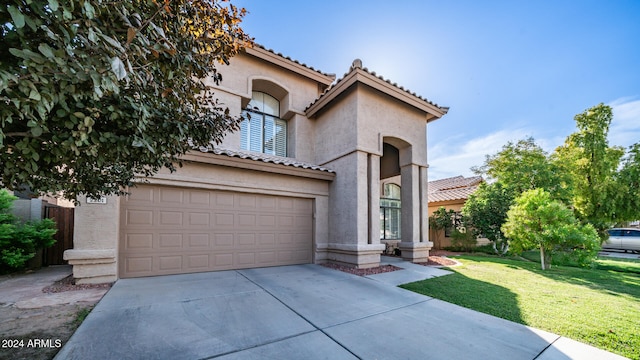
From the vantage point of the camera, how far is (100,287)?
17.9ft

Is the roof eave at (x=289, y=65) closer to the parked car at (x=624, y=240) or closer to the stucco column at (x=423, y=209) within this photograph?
the stucco column at (x=423, y=209)

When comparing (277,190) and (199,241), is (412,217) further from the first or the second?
(199,241)

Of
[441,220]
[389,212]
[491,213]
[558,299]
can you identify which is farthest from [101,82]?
[441,220]

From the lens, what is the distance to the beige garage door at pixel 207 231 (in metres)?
6.40

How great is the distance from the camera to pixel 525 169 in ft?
42.8

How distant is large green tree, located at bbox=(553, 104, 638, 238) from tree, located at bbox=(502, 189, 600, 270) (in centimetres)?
895

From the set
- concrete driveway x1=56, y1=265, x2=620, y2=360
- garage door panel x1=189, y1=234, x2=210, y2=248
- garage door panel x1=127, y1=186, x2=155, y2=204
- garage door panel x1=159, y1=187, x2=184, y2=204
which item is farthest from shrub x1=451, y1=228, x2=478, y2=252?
garage door panel x1=127, y1=186, x2=155, y2=204

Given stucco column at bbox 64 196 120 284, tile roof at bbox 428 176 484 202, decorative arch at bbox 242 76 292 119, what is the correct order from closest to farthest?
stucco column at bbox 64 196 120 284
decorative arch at bbox 242 76 292 119
tile roof at bbox 428 176 484 202

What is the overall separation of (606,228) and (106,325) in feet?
82.1

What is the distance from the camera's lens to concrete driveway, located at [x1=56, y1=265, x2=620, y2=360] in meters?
3.06

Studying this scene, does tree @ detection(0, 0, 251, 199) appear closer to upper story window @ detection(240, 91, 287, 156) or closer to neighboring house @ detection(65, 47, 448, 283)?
neighboring house @ detection(65, 47, 448, 283)

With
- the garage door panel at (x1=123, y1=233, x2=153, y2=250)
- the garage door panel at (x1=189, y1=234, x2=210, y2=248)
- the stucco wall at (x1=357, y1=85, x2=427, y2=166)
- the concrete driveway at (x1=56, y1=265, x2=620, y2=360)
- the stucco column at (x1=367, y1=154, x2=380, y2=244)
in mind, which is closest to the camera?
the concrete driveway at (x1=56, y1=265, x2=620, y2=360)

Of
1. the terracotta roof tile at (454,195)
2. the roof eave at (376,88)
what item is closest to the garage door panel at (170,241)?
the roof eave at (376,88)

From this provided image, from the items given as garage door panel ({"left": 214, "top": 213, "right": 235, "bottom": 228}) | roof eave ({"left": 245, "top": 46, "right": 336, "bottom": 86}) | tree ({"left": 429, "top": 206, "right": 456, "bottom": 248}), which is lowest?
tree ({"left": 429, "top": 206, "right": 456, "bottom": 248})
